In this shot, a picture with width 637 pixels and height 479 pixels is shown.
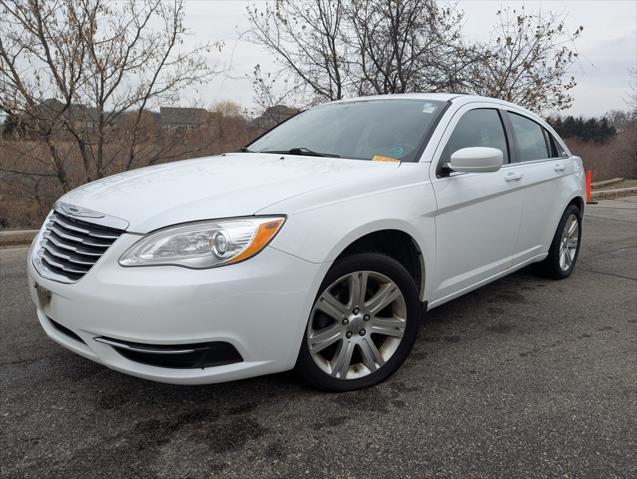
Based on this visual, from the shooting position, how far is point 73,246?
2373mm

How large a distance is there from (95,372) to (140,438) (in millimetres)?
762

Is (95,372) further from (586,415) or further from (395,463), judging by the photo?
(586,415)

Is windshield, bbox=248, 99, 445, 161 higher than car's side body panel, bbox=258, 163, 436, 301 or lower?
higher

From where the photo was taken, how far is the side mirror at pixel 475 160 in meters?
2.93

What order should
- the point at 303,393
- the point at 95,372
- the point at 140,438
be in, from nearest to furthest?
the point at 140,438 → the point at 303,393 → the point at 95,372

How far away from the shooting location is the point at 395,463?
2.08 meters

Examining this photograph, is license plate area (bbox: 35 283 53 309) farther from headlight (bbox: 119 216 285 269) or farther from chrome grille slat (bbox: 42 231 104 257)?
headlight (bbox: 119 216 285 269)

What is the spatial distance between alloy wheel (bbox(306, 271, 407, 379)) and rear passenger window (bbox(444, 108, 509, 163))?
992mm

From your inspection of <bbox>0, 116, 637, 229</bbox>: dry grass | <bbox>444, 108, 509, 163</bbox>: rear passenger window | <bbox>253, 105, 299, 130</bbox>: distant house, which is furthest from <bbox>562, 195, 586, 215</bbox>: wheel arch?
<bbox>0, 116, 637, 229</bbox>: dry grass

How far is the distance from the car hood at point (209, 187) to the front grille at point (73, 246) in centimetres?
10

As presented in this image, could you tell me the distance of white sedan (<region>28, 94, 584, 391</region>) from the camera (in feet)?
6.96

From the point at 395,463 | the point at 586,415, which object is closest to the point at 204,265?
the point at 395,463

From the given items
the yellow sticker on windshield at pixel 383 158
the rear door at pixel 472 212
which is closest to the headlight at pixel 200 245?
the yellow sticker on windshield at pixel 383 158

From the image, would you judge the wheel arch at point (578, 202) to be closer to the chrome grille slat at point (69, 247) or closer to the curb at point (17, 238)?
the chrome grille slat at point (69, 247)
